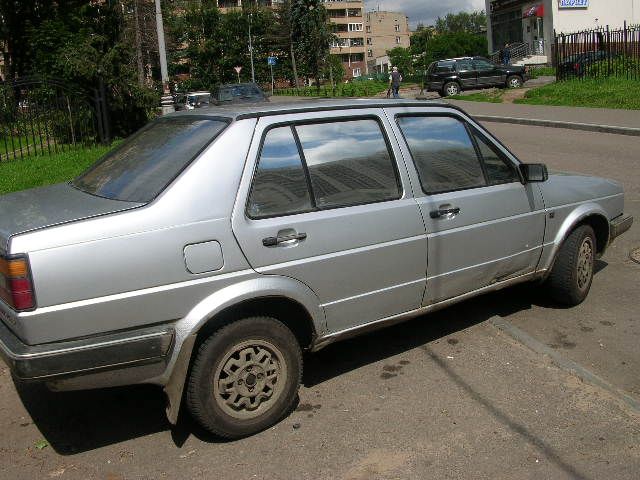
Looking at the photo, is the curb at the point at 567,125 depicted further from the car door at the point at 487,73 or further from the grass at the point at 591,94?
the car door at the point at 487,73

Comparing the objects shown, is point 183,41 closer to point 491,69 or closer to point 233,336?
point 491,69

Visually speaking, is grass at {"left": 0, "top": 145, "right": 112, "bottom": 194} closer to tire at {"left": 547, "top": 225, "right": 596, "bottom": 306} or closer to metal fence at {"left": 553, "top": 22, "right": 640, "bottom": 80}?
tire at {"left": 547, "top": 225, "right": 596, "bottom": 306}

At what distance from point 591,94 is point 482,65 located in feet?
31.5

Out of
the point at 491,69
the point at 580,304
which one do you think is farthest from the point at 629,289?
the point at 491,69

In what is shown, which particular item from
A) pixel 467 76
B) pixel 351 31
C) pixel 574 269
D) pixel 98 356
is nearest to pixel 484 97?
pixel 467 76

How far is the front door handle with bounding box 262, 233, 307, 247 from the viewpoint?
3.58 meters

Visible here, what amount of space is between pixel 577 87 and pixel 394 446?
2441 centimetres

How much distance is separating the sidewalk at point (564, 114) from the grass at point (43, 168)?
28.7 ft

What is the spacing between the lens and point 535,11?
4778 centimetres

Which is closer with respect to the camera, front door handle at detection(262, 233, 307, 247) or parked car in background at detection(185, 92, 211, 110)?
front door handle at detection(262, 233, 307, 247)

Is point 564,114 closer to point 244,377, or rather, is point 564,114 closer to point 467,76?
point 467,76

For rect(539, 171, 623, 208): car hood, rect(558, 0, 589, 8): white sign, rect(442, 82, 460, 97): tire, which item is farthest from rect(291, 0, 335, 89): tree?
rect(539, 171, 623, 208): car hood

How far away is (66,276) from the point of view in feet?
10.2

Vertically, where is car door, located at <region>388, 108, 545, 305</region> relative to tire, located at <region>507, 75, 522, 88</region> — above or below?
below
